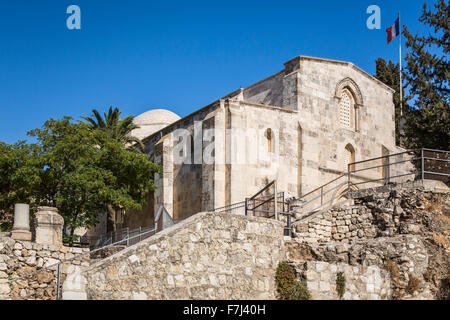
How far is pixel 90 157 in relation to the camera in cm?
2959

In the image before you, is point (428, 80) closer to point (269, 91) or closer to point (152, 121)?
point (269, 91)

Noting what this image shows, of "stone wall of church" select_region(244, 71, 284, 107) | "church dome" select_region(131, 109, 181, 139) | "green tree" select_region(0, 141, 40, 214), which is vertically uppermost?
"church dome" select_region(131, 109, 181, 139)

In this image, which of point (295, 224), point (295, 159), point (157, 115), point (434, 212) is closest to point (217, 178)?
point (295, 159)

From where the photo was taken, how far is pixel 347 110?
3241 centimetres

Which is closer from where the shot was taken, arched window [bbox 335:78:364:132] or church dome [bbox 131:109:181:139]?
arched window [bbox 335:78:364:132]

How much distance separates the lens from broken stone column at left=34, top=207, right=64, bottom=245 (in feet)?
67.0

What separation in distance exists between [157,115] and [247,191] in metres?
21.7

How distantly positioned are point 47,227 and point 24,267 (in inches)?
104

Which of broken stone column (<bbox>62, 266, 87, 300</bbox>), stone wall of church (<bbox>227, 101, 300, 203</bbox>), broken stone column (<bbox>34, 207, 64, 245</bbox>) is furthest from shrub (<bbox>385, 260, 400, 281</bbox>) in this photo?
stone wall of church (<bbox>227, 101, 300, 203</bbox>)

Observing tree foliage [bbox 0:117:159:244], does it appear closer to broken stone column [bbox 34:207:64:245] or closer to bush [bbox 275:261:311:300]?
broken stone column [bbox 34:207:64:245]

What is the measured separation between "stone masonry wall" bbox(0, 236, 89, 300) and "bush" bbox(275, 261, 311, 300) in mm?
6146

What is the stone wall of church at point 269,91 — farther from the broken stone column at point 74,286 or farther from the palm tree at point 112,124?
the broken stone column at point 74,286

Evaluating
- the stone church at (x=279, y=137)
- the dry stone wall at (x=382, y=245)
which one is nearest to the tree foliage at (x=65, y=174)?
the stone church at (x=279, y=137)
